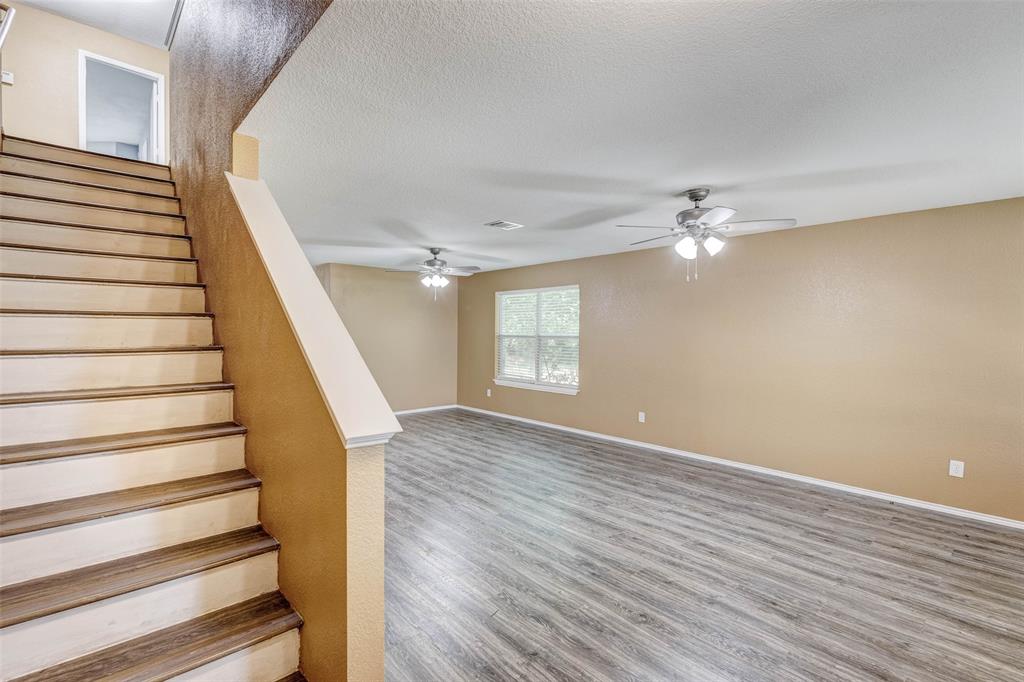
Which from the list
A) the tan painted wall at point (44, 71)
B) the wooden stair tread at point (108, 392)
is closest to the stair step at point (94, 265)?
the wooden stair tread at point (108, 392)

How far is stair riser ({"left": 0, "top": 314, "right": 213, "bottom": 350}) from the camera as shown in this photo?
1856 mm

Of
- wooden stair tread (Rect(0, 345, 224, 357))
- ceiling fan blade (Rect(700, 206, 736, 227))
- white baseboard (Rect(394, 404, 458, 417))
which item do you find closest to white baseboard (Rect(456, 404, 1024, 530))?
white baseboard (Rect(394, 404, 458, 417))

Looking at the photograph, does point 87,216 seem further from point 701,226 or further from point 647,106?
point 701,226

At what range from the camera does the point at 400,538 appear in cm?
304

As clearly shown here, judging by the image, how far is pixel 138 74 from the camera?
493cm

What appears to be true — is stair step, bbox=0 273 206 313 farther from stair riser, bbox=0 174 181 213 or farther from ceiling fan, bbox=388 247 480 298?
ceiling fan, bbox=388 247 480 298

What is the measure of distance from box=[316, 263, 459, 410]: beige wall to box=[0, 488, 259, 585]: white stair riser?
5409 millimetres

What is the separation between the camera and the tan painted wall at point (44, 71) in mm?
4133

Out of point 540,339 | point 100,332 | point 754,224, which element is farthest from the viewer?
point 540,339

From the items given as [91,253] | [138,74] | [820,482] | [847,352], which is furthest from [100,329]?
[820,482]

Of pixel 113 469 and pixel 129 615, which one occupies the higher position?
pixel 113 469

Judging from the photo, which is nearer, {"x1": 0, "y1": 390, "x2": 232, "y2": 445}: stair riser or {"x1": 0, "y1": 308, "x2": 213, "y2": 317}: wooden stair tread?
{"x1": 0, "y1": 390, "x2": 232, "y2": 445}: stair riser

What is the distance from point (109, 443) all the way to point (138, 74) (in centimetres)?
539

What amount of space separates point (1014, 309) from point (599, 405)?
12.7ft
